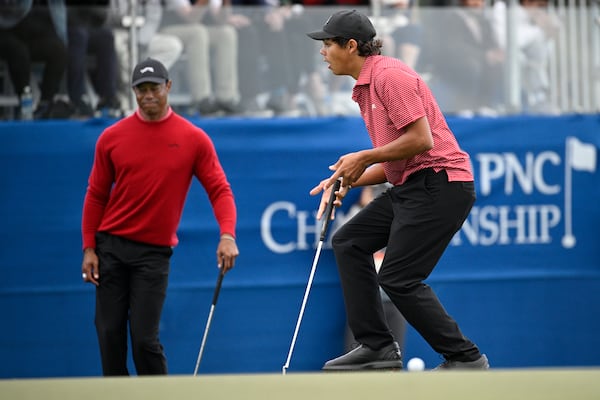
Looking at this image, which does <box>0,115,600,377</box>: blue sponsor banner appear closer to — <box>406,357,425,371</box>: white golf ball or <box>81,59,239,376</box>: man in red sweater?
<box>406,357,425,371</box>: white golf ball

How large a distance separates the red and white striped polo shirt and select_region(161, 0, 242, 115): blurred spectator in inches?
134

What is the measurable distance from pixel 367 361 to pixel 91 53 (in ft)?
13.2

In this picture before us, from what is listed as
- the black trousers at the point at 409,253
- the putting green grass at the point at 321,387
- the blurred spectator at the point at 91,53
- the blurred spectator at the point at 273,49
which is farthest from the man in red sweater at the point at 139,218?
the putting green grass at the point at 321,387

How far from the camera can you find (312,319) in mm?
9383

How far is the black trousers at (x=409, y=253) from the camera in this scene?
5727 mm

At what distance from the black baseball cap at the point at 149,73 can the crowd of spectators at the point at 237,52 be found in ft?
5.70

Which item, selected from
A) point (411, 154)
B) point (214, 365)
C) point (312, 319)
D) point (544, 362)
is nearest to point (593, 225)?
point (544, 362)

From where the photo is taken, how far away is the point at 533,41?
9508 mm

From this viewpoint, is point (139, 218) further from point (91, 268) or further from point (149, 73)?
point (149, 73)

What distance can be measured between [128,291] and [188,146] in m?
0.97

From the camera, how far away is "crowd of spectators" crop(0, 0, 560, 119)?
8820 mm

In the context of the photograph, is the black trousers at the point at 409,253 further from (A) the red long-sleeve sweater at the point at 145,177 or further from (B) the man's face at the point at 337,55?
(A) the red long-sleeve sweater at the point at 145,177

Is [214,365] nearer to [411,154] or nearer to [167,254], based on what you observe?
[167,254]

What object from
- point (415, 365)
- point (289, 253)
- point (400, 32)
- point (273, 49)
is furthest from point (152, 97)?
point (415, 365)
